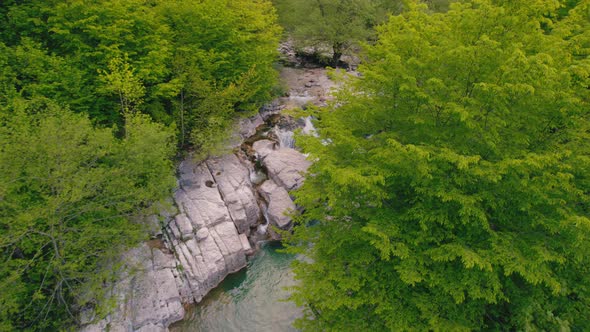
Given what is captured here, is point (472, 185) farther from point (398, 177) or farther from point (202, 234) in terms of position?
point (202, 234)

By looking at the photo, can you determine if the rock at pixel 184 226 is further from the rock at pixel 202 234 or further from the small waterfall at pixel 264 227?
the small waterfall at pixel 264 227

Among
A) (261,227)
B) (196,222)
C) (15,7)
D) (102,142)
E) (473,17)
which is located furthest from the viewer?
(261,227)

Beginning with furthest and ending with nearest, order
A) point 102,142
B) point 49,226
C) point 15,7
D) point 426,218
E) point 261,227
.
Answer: point 261,227 → point 15,7 → point 102,142 → point 49,226 → point 426,218

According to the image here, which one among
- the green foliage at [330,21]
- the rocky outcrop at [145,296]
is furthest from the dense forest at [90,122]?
the green foliage at [330,21]

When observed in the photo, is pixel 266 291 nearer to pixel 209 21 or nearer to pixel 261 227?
pixel 261 227

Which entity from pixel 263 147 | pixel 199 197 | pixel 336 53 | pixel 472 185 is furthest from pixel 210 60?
pixel 336 53

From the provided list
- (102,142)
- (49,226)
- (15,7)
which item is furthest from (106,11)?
(49,226)

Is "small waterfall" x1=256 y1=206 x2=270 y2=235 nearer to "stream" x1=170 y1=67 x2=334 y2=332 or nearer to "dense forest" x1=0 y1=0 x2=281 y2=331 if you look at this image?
"stream" x1=170 y1=67 x2=334 y2=332

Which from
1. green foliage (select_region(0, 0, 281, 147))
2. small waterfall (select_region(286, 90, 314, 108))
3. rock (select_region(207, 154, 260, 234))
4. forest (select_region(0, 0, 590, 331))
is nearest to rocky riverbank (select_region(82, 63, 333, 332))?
rock (select_region(207, 154, 260, 234))
